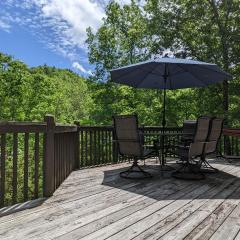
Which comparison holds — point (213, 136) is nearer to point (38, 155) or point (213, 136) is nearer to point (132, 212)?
point (132, 212)

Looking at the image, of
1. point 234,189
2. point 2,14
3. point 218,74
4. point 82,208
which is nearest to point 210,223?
point 82,208

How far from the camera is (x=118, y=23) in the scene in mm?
23656

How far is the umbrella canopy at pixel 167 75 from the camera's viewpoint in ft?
20.1

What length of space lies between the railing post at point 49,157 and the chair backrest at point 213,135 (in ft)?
8.99

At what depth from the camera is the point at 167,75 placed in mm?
6668

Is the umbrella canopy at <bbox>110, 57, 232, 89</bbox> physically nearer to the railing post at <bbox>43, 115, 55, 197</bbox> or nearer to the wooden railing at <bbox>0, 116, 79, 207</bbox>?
the wooden railing at <bbox>0, 116, 79, 207</bbox>

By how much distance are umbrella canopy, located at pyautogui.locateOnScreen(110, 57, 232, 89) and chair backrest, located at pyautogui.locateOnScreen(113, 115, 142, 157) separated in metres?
1.02

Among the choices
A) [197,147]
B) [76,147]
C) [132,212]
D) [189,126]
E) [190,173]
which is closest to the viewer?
[132,212]

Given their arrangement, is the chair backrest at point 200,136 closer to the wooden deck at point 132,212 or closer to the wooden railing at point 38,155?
the wooden deck at point 132,212

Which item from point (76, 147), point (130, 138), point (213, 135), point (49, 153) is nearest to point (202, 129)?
point (213, 135)

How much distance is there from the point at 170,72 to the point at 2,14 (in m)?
54.8

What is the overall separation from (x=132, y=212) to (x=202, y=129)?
242 centimetres

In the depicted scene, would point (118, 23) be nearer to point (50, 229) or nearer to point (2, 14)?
point (50, 229)

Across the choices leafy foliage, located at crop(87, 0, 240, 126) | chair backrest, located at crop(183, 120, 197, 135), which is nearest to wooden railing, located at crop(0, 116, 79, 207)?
chair backrest, located at crop(183, 120, 197, 135)
